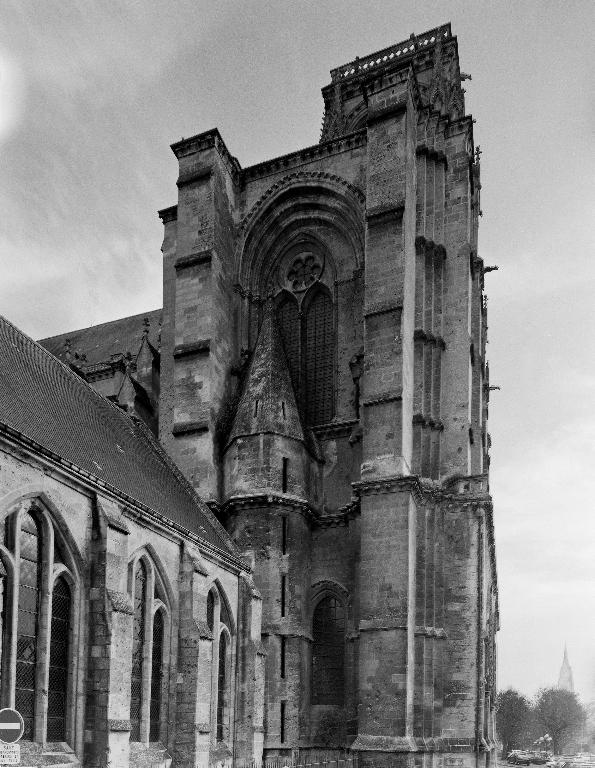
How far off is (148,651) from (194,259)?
14353mm

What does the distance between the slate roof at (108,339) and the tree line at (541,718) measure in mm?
62021

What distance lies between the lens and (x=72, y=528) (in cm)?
1678

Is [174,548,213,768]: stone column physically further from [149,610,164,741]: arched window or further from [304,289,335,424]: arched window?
[304,289,335,424]: arched window

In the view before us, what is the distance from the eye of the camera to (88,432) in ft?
68.7

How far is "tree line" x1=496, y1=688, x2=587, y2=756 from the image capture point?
88.9 metres

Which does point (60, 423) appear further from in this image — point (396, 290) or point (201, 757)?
point (396, 290)

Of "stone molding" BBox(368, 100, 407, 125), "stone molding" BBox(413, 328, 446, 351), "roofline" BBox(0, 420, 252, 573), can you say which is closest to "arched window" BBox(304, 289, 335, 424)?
"stone molding" BBox(413, 328, 446, 351)

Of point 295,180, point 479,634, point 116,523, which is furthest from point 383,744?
point 295,180

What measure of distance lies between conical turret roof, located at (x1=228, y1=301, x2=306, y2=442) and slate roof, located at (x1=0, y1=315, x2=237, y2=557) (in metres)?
2.73

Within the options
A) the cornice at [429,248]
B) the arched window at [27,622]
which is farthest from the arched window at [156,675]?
the cornice at [429,248]

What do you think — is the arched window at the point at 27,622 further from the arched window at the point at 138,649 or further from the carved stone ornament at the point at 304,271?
the carved stone ornament at the point at 304,271

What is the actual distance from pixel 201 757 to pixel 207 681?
1.68 m

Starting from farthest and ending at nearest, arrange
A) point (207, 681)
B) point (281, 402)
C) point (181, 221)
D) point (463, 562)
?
point (181, 221) → point (281, 402) → point (463, 562) → point (207, 681)

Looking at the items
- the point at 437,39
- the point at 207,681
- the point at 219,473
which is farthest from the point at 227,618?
the point at 437,39
